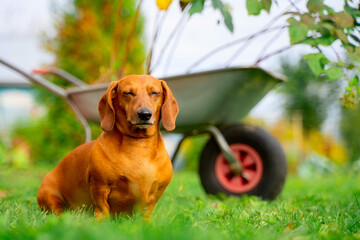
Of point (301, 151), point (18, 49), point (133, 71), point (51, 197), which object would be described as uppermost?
point (18, 49)

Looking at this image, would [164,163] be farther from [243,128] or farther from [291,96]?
[291,96]

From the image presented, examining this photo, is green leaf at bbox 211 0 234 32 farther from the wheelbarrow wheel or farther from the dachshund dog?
the wheelbarrow wheel

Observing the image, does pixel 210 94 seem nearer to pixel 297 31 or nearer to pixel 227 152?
pixel 227 152

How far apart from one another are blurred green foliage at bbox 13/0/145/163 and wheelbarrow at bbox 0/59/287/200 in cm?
303

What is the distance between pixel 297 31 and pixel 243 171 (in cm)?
130

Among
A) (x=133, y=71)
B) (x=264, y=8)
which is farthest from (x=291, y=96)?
(x=264, y=8)

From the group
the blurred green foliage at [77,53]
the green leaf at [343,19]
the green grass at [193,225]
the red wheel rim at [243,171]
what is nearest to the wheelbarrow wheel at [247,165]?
the red wheel rim at [243,171]

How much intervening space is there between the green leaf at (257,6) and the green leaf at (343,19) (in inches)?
15.8

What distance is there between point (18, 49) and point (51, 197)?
48.9 ft

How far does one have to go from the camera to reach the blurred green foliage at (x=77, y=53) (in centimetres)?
579

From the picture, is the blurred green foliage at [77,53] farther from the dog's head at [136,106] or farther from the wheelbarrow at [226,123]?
the dog's head at [136,106]

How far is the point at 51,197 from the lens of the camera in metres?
1.93

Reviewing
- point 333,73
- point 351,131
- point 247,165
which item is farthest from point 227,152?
point 351,131

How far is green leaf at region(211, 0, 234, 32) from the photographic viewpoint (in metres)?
1.85
